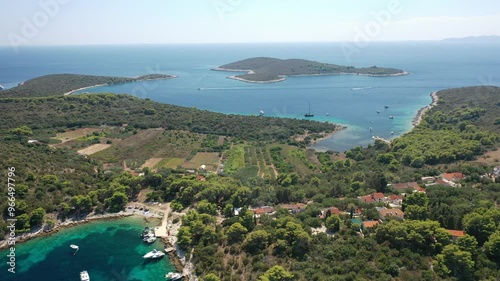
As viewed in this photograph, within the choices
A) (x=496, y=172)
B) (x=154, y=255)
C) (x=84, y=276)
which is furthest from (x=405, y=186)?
(x=84, y=276)

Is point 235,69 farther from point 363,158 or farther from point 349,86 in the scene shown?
point 363,158

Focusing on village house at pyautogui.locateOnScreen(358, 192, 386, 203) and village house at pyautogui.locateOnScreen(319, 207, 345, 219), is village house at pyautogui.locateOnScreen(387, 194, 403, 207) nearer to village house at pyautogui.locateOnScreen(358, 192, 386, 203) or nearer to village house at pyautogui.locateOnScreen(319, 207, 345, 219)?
village house at pyautogui.locateOnScreen(358, 192, 386, 203)

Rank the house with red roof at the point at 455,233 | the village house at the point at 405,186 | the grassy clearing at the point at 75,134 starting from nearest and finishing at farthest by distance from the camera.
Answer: the house with red roof at the point at 455,233
the village house at the point at 405,186
the grassy clearing at the point at 75,134

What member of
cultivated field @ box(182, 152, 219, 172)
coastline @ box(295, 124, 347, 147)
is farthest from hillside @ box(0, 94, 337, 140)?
cultivated field @ box(182, 152, 219, 172)

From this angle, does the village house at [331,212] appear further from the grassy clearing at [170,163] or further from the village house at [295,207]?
the grassy clearing at [170,163]

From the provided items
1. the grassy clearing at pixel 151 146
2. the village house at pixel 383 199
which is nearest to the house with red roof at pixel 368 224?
the village house at pixel 383 199

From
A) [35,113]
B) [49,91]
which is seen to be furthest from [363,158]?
[49,91]

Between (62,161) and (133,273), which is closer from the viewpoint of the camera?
(133,273)
